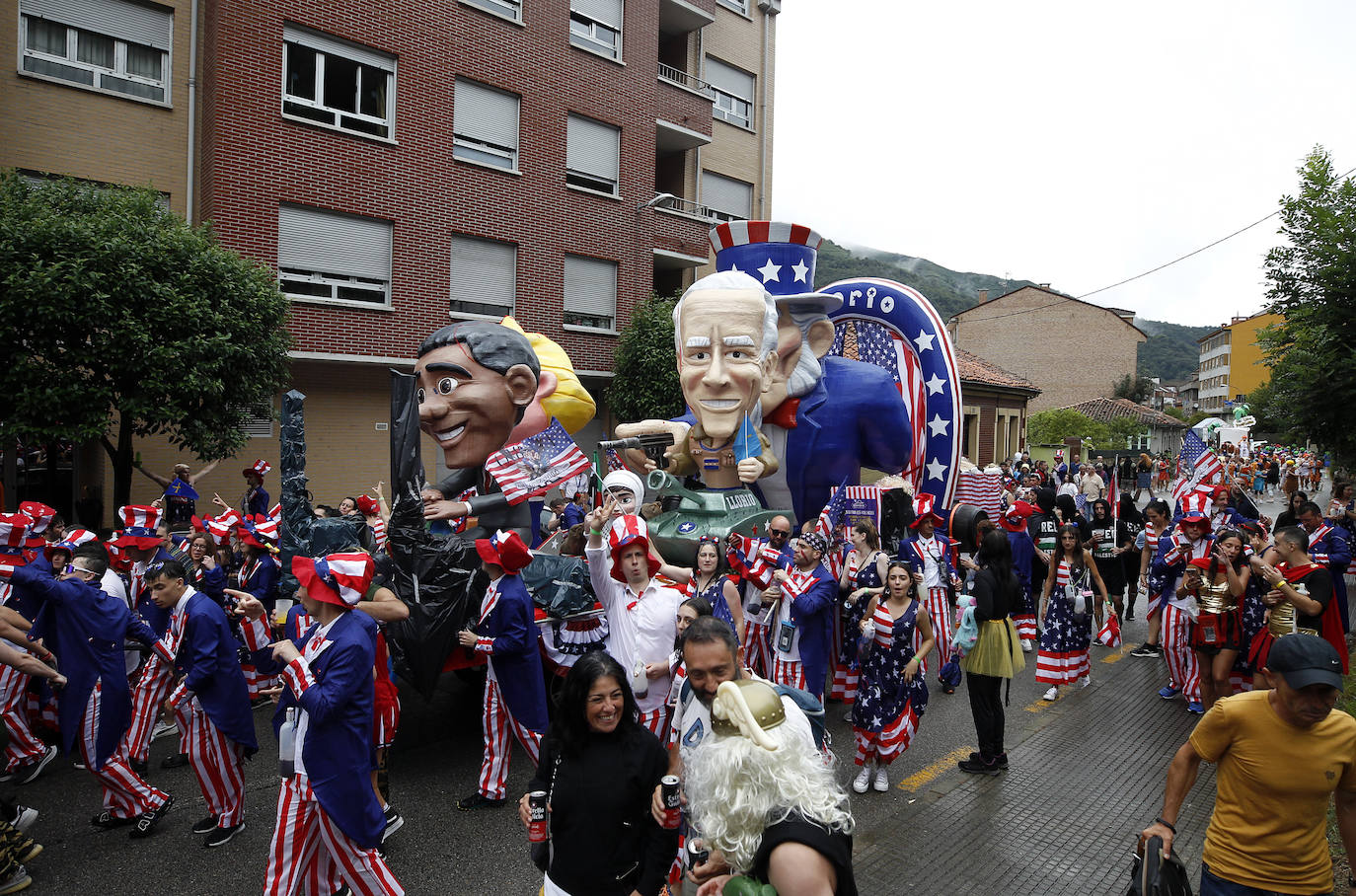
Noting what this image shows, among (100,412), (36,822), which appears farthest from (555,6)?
(36,822)

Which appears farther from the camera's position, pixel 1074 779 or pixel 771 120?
pixel 771 120

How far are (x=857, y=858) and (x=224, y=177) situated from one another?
13804 millimetres

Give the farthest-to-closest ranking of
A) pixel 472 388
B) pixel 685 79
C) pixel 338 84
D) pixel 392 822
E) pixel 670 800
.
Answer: pixel 685 79 → pixel 338 84 → pixel 472 388 → pixel 392 822 → pixel 670 800

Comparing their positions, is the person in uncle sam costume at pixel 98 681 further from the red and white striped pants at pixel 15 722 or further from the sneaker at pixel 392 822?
the sneaker at pixel 392 822

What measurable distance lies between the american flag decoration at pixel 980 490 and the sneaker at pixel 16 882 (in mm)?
9951

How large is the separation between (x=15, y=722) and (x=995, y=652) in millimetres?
6496

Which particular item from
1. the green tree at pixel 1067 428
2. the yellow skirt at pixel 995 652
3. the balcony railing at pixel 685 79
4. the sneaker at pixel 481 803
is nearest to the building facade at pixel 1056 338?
the green tree at pixel 1067 428

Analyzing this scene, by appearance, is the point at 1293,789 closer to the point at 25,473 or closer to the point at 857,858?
the point at 857,858

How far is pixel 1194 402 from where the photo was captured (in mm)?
98312

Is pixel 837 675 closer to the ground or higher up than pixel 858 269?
closer to the ground

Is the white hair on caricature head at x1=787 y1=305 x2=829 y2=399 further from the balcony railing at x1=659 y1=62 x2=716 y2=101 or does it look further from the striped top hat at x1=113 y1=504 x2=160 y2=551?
the balcony railing at x1=659 y1=62 x2=716 y2=101

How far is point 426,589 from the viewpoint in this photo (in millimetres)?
5734

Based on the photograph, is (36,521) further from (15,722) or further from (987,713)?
(987,713)

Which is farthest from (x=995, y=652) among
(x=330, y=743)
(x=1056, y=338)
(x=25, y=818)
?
(x=1056, y=338)
